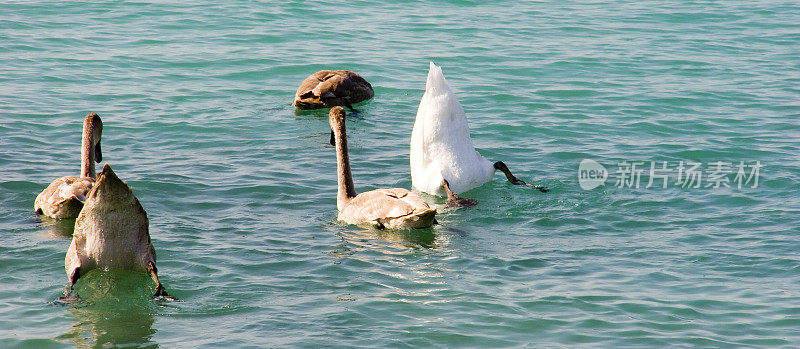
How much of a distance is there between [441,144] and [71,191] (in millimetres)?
4037

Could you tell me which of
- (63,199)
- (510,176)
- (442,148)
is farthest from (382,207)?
(63,199)

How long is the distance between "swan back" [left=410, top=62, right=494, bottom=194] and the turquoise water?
0.39 m

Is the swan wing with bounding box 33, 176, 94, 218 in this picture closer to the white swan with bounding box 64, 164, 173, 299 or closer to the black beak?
the black beak

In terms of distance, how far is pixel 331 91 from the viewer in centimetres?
1652

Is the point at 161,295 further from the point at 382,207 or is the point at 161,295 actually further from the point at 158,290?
the point at 382,207

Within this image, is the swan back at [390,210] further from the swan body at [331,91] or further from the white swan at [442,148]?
the swan body at [331,91]

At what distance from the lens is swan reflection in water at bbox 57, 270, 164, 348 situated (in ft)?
24.6

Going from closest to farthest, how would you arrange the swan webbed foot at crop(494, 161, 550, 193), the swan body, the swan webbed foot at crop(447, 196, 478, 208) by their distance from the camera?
the swan webbed foot at crop(447, 196, 478, 208) → the swan webbed foot at crop(494, 161, 550, 193) → the swan body

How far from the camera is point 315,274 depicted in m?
9.01

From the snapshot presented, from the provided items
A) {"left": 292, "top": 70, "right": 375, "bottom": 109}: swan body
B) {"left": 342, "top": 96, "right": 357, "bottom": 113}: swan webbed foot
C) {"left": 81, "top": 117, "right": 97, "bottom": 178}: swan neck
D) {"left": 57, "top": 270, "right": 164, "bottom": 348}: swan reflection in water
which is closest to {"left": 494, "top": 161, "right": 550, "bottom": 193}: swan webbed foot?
{"left": 81, "top": 117, "right": 97, "bottom": 178}: swan neck

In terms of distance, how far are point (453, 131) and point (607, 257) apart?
268 centimetres

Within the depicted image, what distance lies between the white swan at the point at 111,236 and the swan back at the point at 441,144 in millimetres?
4027

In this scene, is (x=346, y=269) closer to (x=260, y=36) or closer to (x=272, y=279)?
(x=272, y=279)

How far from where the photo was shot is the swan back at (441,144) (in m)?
11.4
